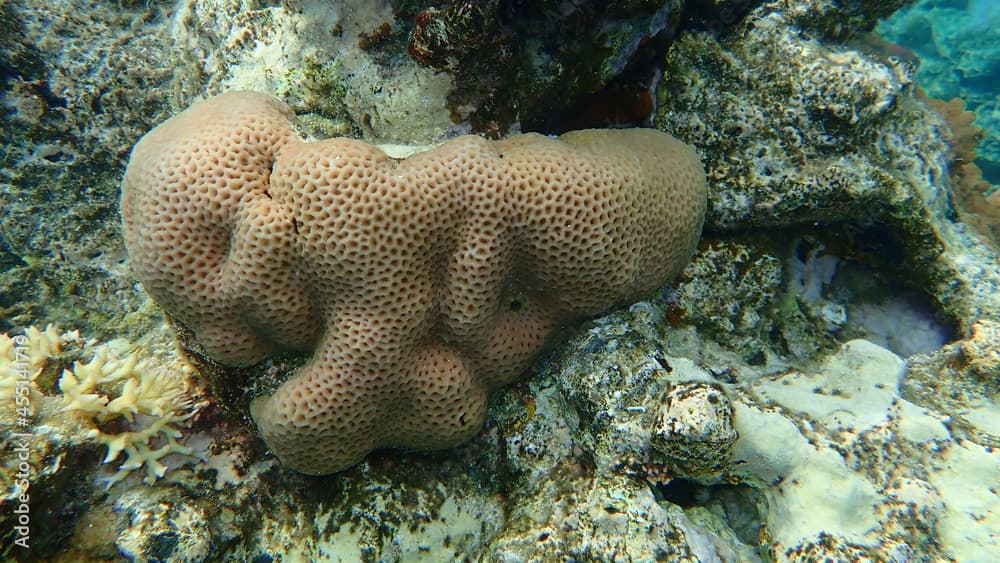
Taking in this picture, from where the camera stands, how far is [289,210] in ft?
7.61

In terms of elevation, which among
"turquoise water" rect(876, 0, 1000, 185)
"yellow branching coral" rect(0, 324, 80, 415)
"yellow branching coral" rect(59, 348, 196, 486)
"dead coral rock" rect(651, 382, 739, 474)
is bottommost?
"turquoise water" rect(876, 0, 1000, 185)

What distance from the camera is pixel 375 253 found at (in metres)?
2.29

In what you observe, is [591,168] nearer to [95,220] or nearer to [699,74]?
[699,74]

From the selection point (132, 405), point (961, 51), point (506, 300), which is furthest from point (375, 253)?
point (961, 51)

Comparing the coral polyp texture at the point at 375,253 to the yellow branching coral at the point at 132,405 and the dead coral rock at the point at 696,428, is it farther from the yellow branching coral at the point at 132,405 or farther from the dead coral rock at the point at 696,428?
the dead coral rock at the point at 696,428

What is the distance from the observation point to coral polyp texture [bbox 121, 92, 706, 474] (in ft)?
7.55

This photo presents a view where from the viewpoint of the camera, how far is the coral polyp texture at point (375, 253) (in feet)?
7.55

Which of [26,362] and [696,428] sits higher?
[26,362]

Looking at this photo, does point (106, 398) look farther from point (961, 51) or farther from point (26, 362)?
point (961, 51)

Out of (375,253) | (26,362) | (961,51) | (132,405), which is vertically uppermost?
(375,253)

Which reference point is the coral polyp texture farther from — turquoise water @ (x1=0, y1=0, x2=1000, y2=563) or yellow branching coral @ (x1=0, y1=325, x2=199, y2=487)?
yellow branching coral @ (x1=0, y1=325, x2=199, y2=487)

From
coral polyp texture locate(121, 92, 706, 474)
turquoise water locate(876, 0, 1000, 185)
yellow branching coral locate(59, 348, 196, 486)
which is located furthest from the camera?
turquoise water locate(876, 0, 1000, 185)

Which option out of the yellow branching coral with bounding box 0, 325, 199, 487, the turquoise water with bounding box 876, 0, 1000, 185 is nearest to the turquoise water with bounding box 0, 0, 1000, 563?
the yellow branching coral with bounding box 0, 325, 199, 487

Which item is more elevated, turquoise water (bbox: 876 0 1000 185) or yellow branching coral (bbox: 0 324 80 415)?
yellow branching coral (bbox: 0 324 80 415)
